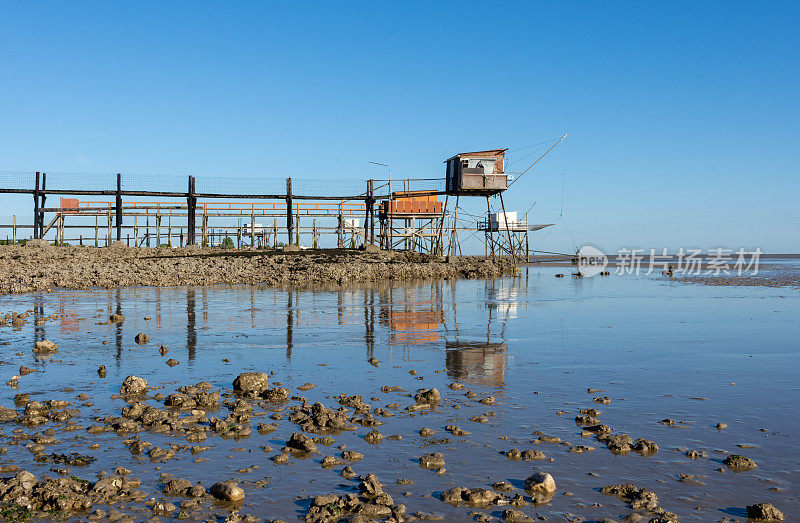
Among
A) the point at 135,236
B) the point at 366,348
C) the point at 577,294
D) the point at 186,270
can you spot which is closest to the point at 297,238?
the point at 135,236

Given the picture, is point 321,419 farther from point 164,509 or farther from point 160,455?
point 164,509

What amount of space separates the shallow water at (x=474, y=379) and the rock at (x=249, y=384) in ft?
1.33

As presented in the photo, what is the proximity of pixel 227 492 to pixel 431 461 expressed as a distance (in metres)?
1.75

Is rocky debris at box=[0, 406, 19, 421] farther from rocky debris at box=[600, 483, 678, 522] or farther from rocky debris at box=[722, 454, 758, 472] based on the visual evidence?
rocky debris at box=[722, 454, 758, 472]

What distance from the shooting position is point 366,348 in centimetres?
1102

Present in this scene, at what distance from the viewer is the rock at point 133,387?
7.49 m

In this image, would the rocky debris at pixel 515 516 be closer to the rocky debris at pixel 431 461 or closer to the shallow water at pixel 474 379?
the shallow water at pixel 474 379

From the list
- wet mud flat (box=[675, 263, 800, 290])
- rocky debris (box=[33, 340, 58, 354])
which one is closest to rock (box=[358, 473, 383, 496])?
rocky debris (box=[33, 340, 58, 354])

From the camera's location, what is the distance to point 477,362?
977 cm

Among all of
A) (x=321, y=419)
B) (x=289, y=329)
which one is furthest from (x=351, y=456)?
(x=289, y=329)

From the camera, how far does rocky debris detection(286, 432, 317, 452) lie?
5527 millimetres

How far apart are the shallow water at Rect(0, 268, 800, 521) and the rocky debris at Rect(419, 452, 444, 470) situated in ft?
0.31

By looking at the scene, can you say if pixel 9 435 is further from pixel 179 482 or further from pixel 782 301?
pixel 782 301

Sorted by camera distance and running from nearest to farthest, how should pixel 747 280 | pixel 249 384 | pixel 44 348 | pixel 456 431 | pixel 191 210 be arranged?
pixel 456 431
pixel 249 384
pixel 44 348
pixel 747 280
pixel 191 210
